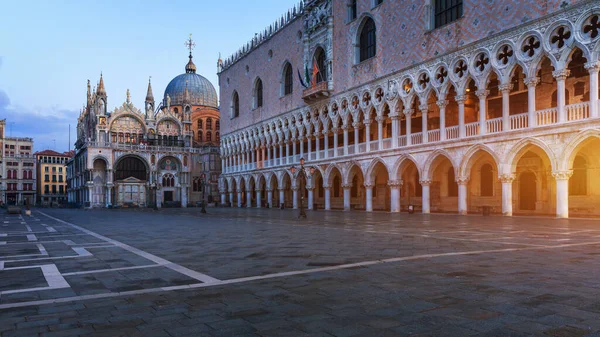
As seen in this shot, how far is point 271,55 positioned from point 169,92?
135 ft

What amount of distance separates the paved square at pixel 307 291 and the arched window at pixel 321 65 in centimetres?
3180

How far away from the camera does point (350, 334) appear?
13.4 feet

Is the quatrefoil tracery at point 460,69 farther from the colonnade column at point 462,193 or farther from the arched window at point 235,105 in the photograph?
the arched window at point 235,105

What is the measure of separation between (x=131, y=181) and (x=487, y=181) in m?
51.3

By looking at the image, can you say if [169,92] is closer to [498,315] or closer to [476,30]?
[476,30]

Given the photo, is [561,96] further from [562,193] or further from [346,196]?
[346,196]

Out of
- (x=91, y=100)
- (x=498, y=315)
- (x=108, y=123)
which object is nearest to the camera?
(x=498, y=315)

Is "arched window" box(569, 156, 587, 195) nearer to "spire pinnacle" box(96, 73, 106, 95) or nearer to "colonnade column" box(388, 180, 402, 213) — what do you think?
"colonnade column" box(388, 180, 402, 213)

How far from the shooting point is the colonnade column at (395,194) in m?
31.8

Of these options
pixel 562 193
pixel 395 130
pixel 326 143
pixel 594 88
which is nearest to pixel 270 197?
pixel 326 143

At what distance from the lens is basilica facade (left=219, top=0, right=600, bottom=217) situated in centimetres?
2231

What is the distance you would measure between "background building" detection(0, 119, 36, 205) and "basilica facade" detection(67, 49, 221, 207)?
37620 millimetres

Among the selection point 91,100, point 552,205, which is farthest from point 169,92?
point 552,205

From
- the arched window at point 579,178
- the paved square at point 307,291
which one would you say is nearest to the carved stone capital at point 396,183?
the arched window at point 579,178
